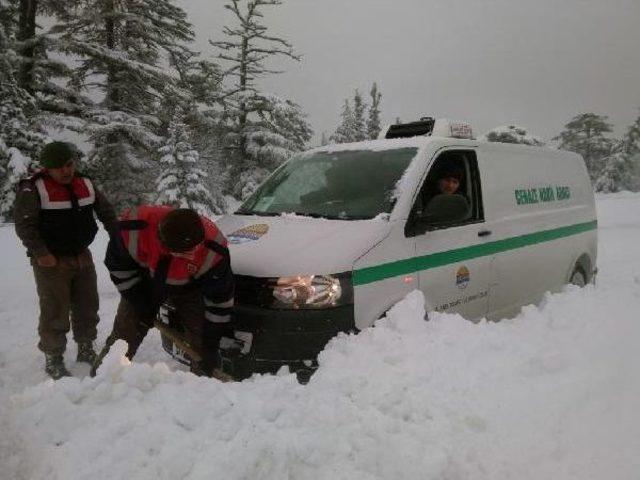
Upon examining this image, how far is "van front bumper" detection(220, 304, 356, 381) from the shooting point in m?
3.18

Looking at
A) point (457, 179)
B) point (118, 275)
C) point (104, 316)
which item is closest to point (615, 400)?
point (457, 179)

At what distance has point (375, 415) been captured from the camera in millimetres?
2643

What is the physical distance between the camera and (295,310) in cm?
318

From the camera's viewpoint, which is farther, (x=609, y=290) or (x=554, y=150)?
(x=554, y=150)

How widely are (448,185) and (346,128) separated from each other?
4639cm

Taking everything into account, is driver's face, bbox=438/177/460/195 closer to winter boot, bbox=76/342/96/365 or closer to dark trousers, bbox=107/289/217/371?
dark trousers, bbox=107/289/217/371

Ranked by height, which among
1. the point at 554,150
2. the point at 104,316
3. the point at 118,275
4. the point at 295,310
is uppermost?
the point at 554,150

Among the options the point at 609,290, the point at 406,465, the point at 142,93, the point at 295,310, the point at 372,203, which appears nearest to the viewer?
the point at 406,465

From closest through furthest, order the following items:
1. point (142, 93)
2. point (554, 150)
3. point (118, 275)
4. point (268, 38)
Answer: point (118, 275)
point (554, 150)
point (142, 93)
point (268, 38)

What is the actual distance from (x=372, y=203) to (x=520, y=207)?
6.51 ft

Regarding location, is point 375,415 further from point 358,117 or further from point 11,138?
point 358,117

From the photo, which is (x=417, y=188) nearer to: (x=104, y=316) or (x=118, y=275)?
(x=118, y=275)

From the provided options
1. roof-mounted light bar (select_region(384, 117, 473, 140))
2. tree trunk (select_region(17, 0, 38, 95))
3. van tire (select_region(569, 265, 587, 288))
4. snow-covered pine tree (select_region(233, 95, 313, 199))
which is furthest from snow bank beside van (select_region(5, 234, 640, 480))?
snow-covered pine tree (select_region(233, 95, 313, 199))

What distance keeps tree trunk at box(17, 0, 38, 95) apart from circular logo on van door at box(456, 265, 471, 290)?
18408 millimetres
